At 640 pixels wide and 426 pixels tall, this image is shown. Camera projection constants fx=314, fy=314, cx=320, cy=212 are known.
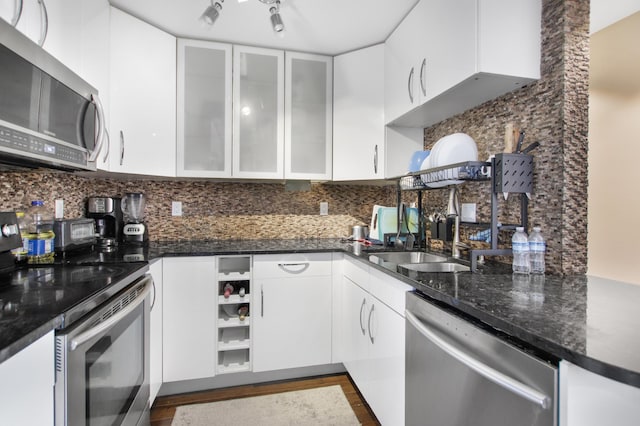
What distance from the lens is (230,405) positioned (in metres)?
1.90

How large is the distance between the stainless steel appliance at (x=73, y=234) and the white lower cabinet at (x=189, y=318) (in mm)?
459

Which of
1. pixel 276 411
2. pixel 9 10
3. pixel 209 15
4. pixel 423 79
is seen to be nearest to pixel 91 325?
pixel 9 10

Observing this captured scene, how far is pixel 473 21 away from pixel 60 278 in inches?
76.4

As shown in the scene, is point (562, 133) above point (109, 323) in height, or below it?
above

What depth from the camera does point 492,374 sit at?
0.79m

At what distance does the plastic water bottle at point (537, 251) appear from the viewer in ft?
4.17

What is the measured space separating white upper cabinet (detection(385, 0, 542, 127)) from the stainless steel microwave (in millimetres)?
1611

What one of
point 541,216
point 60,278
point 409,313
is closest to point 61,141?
point 60,278

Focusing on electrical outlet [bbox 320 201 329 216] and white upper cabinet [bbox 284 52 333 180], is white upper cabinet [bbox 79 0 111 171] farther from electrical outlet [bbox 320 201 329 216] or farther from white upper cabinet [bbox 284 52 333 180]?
electrical outlet [bbox 320 201 329 216]

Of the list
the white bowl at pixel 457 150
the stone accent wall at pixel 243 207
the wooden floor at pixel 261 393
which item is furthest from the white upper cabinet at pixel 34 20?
the wooden floor at pixel 261 393

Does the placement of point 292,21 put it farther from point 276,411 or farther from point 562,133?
point 276,411

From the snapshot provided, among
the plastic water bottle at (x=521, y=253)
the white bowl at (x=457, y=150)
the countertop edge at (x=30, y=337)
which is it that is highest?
the white bowl at (x=457, y=150)

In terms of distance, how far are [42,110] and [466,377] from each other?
166 cm

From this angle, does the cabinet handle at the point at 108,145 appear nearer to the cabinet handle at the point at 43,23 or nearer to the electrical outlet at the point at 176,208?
the cabinet handle at the point at 43,23
